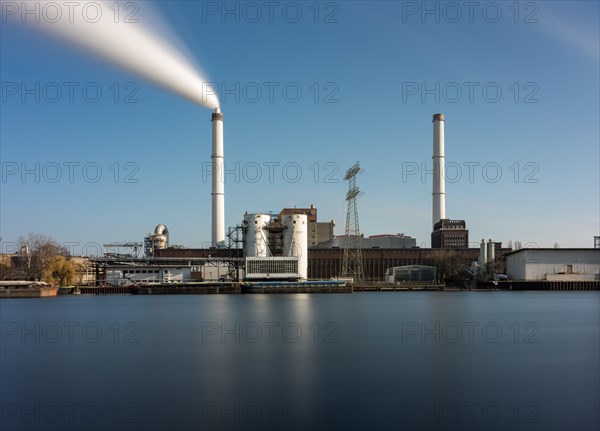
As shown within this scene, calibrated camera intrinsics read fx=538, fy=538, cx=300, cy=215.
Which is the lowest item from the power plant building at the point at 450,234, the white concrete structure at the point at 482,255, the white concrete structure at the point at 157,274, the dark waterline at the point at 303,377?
the white concrete structure at the point at 157,274

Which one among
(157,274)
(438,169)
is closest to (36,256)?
(157,274)

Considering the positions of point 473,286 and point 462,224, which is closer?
point 473,286

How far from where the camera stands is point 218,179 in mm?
97438

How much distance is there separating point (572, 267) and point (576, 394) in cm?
8206

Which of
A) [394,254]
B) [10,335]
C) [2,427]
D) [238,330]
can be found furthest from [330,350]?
[394,254]

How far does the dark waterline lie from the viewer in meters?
13.8

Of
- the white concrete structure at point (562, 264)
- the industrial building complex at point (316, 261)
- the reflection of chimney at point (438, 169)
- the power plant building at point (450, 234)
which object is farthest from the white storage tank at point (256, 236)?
the white concrete structure at point (562, 264)

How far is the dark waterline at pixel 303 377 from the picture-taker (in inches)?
541

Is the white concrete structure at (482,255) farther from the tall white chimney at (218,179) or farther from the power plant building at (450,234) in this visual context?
the tall white chimney at (218,179)

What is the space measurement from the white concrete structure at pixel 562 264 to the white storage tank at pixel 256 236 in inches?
1766

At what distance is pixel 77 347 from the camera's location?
2669 cm

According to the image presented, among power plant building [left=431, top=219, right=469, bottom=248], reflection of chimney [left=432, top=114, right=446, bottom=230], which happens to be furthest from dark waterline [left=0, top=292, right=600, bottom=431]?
power plant building [left=431, top=219, right=469, bottom=248]

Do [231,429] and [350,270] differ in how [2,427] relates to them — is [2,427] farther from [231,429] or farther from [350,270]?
[350,270]

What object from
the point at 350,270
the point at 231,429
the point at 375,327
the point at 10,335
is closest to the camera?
the point at 231,429
